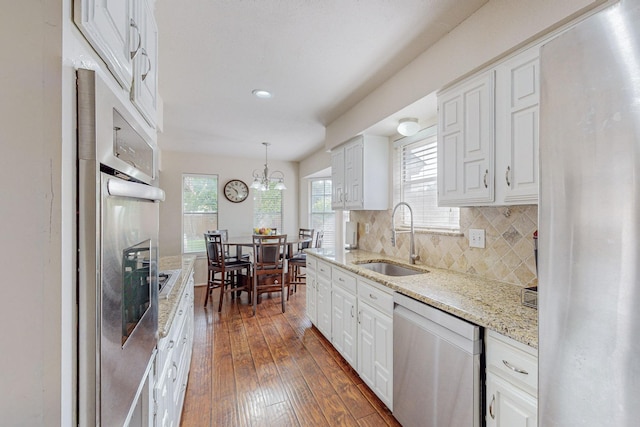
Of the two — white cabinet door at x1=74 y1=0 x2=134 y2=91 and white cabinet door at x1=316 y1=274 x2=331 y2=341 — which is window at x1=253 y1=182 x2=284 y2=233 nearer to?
white cabinet door at x1=316 y1=274 x2=331 y2=341

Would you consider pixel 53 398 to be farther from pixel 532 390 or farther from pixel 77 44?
pixel 532 390

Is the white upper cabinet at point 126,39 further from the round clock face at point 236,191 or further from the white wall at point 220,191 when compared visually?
the round clock face at point 236,191

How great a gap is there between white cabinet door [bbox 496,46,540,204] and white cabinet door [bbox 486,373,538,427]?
833mm

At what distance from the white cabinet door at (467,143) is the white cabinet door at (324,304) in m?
1.46

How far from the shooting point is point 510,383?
1.11 meters

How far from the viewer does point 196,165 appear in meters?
5.12

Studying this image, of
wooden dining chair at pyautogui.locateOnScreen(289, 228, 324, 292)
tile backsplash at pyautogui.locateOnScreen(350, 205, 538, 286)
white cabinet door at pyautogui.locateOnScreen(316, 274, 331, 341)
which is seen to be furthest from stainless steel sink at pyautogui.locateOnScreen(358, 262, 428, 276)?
wooden dining chair at pyautogui.locateOnScreen(289, 228, 324, 292)

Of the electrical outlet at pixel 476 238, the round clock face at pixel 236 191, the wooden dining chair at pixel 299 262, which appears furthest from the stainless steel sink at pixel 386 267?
the round clock face at pixel 236 191

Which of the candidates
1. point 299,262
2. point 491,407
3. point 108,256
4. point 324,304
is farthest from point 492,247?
point 299,262

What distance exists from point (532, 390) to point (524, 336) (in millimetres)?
202

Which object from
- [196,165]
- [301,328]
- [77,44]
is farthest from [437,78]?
[196,165]

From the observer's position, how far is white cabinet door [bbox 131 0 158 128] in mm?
943

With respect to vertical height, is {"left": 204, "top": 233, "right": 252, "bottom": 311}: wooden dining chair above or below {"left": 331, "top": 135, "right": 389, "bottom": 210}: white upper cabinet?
below

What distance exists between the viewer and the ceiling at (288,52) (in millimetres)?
1537
